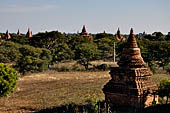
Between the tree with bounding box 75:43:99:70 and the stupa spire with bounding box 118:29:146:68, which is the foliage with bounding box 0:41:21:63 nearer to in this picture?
the tree with bounding box 75:43:99:70

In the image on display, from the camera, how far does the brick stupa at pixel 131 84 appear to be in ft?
47.8

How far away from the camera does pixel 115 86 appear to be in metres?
15.3

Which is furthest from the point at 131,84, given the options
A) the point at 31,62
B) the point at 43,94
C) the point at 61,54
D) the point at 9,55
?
the point at 61,54

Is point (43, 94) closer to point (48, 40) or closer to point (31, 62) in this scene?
point (31, 62)

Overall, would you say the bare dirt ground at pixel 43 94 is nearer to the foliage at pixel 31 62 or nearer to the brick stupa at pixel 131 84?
the foliage at pixel 31 62

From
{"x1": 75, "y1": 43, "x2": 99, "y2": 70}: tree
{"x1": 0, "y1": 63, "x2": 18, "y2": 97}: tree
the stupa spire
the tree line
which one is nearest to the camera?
the stupa spire

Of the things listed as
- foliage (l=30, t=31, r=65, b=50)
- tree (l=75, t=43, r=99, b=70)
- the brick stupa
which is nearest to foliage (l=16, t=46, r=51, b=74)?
tree (l=75, t=43, r=99, b=70)

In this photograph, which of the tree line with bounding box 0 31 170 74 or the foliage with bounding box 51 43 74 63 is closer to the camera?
the tree line with bounding box 0 31 170 74

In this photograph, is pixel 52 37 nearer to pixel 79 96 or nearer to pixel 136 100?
pixel 79 96

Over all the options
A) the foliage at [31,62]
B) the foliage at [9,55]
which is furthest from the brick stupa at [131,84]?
the foliage at [9,55]

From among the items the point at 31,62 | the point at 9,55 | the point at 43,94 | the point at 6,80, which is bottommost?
the point at 43,94

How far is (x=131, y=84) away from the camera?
48.5 ft

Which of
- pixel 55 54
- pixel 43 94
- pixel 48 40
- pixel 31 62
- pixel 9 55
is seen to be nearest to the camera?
pixel 43 94

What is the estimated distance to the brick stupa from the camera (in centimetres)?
1458
